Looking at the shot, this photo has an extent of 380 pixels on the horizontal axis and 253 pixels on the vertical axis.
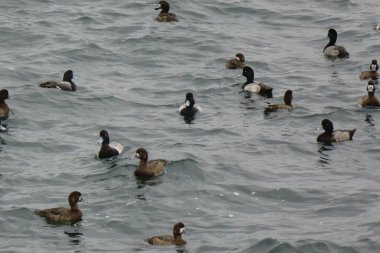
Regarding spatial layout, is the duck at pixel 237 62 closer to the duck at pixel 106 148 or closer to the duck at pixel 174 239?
the duck at pixel 106 148

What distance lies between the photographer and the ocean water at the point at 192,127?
28.1 m

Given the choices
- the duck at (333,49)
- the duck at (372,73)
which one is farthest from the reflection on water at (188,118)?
the duck at (333,49)

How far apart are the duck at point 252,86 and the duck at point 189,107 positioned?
3117 mm

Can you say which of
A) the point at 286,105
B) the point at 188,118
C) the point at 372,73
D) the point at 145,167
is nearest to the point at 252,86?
the point at 286,105

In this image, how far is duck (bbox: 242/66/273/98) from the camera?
4053 cm

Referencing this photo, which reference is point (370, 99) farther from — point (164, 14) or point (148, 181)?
point (164, 14)

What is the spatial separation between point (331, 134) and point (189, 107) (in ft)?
16.4

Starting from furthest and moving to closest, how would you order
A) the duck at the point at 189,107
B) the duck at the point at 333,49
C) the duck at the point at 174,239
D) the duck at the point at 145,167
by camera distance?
the duck at the point at 333,49, the duck at the point at 189,107, the duck at the point at 145,167, the duck at the point at 174,239

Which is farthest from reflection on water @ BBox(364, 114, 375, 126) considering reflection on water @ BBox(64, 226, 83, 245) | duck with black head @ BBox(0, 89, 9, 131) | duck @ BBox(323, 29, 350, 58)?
reflection on water @ BBox(64, 226, 83, 245)

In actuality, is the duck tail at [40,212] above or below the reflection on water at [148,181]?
below

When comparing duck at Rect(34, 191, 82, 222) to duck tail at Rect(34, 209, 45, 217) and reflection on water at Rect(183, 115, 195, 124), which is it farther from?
reflection on water at Rect(183, 115, 195, 124)

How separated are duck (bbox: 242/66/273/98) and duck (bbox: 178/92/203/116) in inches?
123

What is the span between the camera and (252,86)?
134ft

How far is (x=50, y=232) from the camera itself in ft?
90.8
